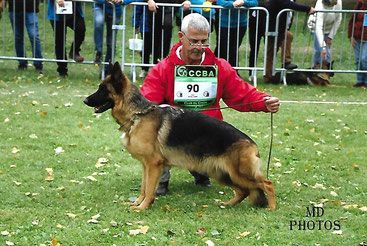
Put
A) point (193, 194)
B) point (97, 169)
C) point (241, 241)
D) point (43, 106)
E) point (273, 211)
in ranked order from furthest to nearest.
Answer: point (43, 106) < point (97, 169) < point (193, 194) < point (273, 211) < point (241, 241)

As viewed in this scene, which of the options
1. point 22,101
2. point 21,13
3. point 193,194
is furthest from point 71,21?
point 193,194

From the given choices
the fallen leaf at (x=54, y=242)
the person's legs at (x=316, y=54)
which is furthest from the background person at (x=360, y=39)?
the fallen leaf at (x=54, y=242)

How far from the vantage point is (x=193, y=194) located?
6.74m

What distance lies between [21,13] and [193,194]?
7.71 m

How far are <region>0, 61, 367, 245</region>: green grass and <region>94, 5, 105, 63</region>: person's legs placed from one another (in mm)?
1860

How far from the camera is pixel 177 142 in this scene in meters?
6.17

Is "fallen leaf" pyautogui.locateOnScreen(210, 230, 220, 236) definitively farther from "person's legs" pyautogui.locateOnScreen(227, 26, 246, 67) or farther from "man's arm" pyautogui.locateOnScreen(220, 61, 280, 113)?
"person's legs" pyautogui.locateOnScreen(227, 26, 246, 67)

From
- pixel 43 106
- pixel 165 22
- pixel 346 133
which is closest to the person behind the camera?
pixel 346 133

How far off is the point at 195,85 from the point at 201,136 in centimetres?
70

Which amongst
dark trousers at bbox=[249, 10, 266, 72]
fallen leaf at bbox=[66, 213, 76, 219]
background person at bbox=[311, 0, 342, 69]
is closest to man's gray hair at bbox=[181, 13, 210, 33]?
fallen leaf at bbox=[66, 213, 76, 219]

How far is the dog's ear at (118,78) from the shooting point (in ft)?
19.7

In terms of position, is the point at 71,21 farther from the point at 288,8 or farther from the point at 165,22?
the point at 288,8

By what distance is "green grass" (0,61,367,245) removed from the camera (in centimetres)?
555

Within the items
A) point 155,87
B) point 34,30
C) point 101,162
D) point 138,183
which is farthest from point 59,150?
point 34,30
